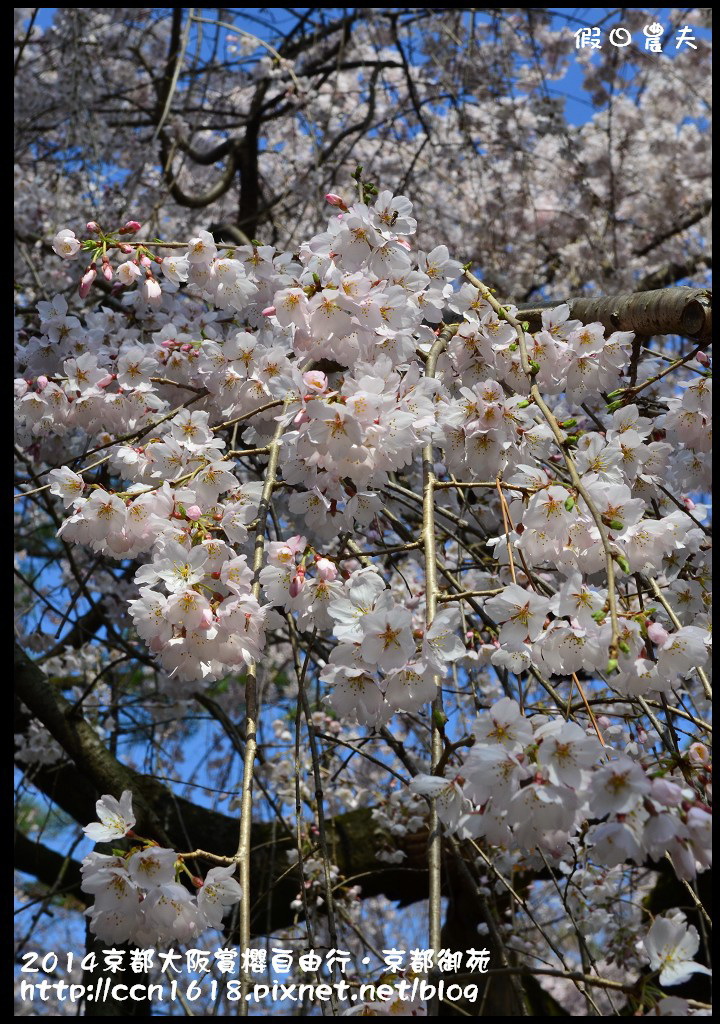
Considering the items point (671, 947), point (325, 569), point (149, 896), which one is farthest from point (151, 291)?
point (671, 947)

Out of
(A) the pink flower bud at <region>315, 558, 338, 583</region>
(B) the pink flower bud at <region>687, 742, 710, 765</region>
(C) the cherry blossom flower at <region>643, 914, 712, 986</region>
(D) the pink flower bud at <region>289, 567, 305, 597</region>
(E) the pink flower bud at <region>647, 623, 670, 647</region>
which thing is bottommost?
(C) the cherry blossom flower at <region>643, 914, 712, 986</region>

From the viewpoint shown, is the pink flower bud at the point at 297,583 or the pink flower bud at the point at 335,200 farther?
the pink flower bud at the point at 335,200

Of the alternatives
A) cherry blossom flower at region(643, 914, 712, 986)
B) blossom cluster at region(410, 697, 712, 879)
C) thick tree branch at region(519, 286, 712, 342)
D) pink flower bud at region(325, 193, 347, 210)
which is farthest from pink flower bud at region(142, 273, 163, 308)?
cherry blossom flower at region(643, 914, 712, 986)

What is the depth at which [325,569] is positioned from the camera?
1.21 metres

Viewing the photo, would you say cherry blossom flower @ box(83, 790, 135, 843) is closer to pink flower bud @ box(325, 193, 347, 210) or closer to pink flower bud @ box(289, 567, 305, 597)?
pink flower bud @ box(289, 567, 305, 597)

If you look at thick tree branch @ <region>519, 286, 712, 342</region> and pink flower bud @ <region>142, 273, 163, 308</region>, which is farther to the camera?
pink flower bud @ <region>142, 273, 163, 308</region>

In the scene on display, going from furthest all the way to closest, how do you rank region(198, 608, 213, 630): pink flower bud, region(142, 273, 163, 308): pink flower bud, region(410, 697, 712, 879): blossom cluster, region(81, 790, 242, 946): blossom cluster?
1. region(142, 273, 163, 308): pink flower bud
2. region(198, 608, 213, 630): pink flower bud
3. region(81, 790, 242, 946): blossom cluster
4. region(410, 697, 712, 879): blossom cluster

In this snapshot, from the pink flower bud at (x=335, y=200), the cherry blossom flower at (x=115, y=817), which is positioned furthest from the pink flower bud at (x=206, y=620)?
the pink flower bud at (x=335, y=200)

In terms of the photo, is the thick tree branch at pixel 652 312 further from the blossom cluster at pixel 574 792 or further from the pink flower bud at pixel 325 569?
the blossom cluster at pixel 574 792

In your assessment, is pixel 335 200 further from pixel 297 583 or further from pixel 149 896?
pixel 149 896

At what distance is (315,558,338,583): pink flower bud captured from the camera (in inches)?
47.7

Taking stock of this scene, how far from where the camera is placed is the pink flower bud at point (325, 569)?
1212 mm

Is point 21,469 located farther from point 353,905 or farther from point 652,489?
point 652,489

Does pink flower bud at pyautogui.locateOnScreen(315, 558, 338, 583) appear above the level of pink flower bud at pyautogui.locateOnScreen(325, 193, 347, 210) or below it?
below
